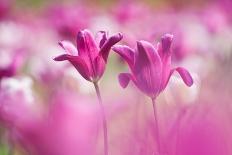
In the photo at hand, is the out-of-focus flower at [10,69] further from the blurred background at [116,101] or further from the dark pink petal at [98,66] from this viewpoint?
the dark pink petal at [98,66]

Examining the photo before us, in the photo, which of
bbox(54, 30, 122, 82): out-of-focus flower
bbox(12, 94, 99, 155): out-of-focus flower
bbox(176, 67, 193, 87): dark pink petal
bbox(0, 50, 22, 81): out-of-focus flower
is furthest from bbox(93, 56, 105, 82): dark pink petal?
bbox(0, 50, 22, 81): out-of-focus flower

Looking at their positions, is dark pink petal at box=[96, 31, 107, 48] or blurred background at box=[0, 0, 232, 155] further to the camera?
dark pink petal at box=[96, 31, 107, 48]

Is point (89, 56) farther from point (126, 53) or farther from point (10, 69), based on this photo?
point (10, 69)

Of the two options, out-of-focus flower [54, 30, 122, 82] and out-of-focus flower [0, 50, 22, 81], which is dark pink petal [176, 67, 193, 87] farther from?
out-of-focus flower [0, 50, 22, 81]

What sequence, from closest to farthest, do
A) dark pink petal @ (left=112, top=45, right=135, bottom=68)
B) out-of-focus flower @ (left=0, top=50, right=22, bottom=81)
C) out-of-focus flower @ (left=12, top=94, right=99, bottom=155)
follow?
out-of-focus flower @ (left=12, top=94, right=99, bottom=155) < dark pink petal @ (left=112, top=45, right=135, bottom=68) < out-of-focus flower @ (left=0, top=50, right=22, bottom=81)

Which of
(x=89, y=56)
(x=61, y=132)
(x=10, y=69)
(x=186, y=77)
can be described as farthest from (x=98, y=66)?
(x=10, y=69)

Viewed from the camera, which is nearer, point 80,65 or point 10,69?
point 80,65

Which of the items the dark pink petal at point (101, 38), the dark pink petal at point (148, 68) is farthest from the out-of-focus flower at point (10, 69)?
Answer: the dark pink petal at point (148, 68)
